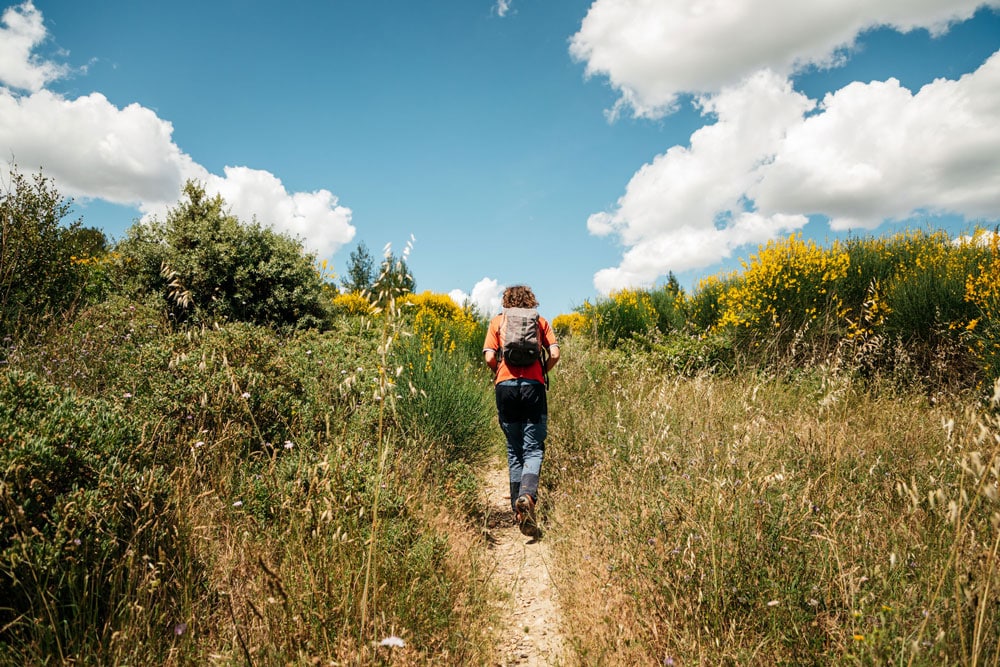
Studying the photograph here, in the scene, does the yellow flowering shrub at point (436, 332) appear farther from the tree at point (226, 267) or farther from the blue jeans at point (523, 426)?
the tree at point (226, 267)

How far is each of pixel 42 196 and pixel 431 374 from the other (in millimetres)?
7456

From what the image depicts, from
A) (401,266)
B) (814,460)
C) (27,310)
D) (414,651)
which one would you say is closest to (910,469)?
(814,460)

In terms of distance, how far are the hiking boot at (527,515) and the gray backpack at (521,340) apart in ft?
4.13

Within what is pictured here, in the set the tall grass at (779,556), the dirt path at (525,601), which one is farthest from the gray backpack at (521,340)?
the dirt path at (525,601)

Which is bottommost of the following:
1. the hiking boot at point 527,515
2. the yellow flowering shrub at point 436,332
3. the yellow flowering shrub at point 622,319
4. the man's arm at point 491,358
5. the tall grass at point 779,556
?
the hiking boot at point 527,515

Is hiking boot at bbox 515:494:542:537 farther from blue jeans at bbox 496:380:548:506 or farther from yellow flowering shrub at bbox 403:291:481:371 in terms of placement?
yellow flowering shrub at bbox 403:291:481:371

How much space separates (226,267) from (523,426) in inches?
250

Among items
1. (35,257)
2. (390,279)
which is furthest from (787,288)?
(35,257)

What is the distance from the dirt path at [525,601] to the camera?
2.92 meters

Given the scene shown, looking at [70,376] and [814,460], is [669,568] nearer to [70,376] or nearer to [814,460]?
[814,460]

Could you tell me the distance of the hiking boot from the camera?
452 centimetres

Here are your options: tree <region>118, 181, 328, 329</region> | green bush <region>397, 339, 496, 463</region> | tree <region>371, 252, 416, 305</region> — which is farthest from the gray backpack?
tree <region>118, 181, 328, 329</region>

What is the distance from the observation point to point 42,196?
7781 millimetres

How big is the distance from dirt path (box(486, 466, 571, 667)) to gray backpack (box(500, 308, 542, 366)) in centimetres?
158
